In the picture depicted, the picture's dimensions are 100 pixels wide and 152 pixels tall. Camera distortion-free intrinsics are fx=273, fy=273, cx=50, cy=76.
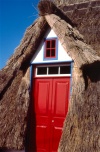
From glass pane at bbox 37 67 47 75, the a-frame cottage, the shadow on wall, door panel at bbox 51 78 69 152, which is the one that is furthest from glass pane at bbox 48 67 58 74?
the shadow on wall

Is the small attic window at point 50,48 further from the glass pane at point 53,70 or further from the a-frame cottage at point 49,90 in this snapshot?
the glass pane at point 53,70

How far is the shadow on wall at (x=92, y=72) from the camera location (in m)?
7.38

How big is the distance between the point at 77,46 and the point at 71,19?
294 cm

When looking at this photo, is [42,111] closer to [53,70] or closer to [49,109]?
[49,109]

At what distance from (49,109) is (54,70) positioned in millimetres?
1200

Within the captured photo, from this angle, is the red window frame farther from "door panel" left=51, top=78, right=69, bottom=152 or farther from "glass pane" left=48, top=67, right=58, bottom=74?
"door panel" left=51, top=78, right=69, bottom=152

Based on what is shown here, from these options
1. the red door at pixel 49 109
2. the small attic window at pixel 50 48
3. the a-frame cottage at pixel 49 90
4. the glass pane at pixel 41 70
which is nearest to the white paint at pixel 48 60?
the a-frame cottage at pixel 49 90

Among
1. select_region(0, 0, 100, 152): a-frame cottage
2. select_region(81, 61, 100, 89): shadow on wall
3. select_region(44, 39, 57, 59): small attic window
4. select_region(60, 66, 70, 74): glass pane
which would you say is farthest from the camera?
select_region(44, 39, 57, 59): small attic window

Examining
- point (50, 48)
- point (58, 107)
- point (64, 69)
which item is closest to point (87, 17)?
point (50, 48)

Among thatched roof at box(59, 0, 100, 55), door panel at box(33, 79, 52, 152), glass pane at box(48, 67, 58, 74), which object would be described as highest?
thatched roof at box(59, 0, 100, 55)

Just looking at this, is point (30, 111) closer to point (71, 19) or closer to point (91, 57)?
point (91, 57)

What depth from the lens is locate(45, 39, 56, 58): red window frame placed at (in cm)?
850

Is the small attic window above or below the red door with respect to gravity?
above

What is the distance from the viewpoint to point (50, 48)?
8562 mm
